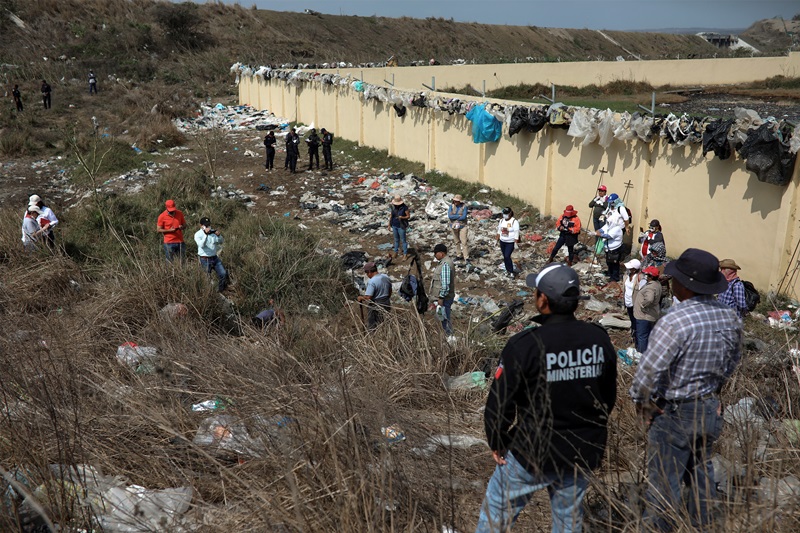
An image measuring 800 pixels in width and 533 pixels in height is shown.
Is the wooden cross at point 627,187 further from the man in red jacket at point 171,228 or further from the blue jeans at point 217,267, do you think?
the man in red jacket at point 171,228

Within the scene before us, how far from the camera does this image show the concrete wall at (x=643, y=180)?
8406 millimetres

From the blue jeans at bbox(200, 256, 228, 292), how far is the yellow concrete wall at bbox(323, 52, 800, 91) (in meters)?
21.5

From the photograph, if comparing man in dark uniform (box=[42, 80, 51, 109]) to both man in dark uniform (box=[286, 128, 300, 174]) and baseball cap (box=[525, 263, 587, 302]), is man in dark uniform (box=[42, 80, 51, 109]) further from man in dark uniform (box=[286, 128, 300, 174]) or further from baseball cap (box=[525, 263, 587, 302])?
baseball cap (box=[525, 263, 587, 302])

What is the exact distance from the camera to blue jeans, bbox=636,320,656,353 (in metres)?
6.68

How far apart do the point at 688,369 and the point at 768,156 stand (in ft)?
21.2

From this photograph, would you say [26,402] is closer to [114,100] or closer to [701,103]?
[701,103]

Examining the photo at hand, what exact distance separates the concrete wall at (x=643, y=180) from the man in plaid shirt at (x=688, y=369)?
6.30 meters

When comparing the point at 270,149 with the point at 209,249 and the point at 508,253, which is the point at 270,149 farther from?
the point at 508,253

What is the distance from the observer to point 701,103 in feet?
77.9

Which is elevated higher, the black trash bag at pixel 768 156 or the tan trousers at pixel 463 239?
the black trash bag at pixel 768 156

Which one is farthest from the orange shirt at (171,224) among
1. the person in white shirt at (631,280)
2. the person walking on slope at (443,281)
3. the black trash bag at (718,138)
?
the black trash bag at (718,138)

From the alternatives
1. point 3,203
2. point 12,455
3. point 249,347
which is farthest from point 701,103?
point 12,455

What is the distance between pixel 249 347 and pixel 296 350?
1.84 feet

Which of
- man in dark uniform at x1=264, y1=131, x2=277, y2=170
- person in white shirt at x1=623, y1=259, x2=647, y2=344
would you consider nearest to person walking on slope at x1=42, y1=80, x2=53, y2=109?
man in dark uniform at x1=264, y1=131, x2=277, y2=170
